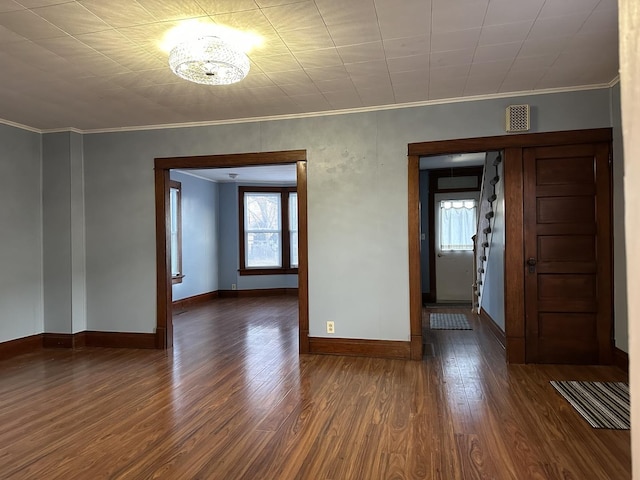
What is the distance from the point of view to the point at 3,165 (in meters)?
4.56

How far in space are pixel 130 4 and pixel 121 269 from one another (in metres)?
3.30

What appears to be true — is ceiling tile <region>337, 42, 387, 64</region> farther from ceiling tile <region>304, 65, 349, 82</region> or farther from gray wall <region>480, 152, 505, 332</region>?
gray wall <region>480, 152, 505, 332</region>

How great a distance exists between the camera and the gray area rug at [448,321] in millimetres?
5703

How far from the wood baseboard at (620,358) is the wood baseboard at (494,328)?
903 mm

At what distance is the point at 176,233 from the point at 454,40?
20.0 ft

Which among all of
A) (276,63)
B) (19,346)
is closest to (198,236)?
(19,346)

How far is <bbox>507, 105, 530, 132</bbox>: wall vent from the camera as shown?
3900 mm

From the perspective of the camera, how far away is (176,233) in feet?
25.2

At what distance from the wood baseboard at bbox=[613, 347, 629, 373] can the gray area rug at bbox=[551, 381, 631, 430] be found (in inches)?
11.8

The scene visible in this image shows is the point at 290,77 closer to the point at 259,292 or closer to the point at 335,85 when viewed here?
the point at 335,85

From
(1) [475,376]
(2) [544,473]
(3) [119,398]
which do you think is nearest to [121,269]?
(3) [119,398]

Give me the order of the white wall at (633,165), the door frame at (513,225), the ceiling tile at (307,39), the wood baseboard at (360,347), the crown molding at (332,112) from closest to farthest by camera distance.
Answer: the white wall at (633,165)
the ceiling tile at (307,39)
the crown molding at (332,112)
the door frame at (513,225)
the wood baseboard at (360,347)

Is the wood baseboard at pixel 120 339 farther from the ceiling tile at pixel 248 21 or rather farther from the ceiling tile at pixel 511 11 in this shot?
the ceiling tile at pixel 511 11

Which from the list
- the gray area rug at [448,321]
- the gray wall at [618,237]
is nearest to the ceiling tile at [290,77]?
the gray wall at [618,237]
